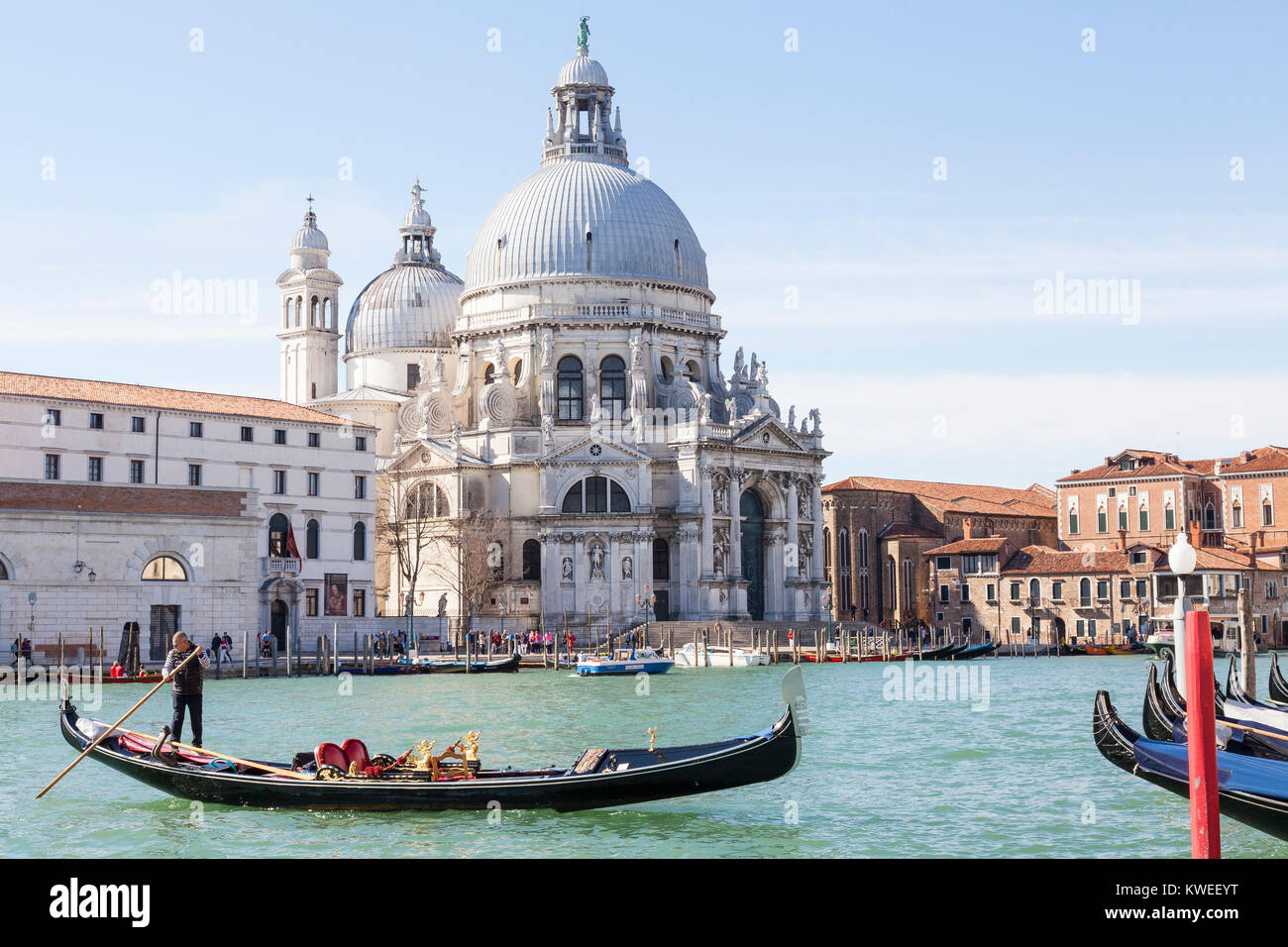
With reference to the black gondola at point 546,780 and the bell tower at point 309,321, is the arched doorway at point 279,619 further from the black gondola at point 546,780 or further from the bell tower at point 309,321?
the black gondola at point 546,780

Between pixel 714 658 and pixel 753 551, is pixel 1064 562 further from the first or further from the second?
pixel 714 658

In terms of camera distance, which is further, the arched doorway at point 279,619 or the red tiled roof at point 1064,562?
the red tiled roof at point 1064,562

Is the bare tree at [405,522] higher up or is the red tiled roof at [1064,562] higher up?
the bare tree at [405,522]

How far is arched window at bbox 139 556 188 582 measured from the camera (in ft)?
112

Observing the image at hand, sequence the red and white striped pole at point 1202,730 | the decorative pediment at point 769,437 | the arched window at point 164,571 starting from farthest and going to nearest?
the decorative pediment at point 769,437 < the arched window at point 164,571 < the red and white striped pole at point 1202,730

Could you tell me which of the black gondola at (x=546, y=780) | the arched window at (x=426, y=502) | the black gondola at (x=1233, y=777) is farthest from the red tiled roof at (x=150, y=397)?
the black gondola at (x=1233, y=777)

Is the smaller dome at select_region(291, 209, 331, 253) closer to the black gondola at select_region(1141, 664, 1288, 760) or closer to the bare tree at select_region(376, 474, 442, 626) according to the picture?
the bare tree at select_region(376, 474, 442, 626)

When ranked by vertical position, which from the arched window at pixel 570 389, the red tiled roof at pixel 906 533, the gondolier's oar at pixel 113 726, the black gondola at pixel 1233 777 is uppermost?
the arched window at pixel 570 389

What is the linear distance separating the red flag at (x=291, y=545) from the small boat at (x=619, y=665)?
787cm

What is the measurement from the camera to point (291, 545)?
43594 millimetres

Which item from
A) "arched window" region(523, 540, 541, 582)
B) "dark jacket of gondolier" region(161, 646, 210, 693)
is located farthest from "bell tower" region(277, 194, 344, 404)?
"dark jacket of gondolier" region(161, 646, 210, 693)

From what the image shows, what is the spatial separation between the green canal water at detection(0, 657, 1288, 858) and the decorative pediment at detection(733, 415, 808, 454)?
22.9 meters

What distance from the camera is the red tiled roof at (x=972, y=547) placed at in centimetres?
6138
